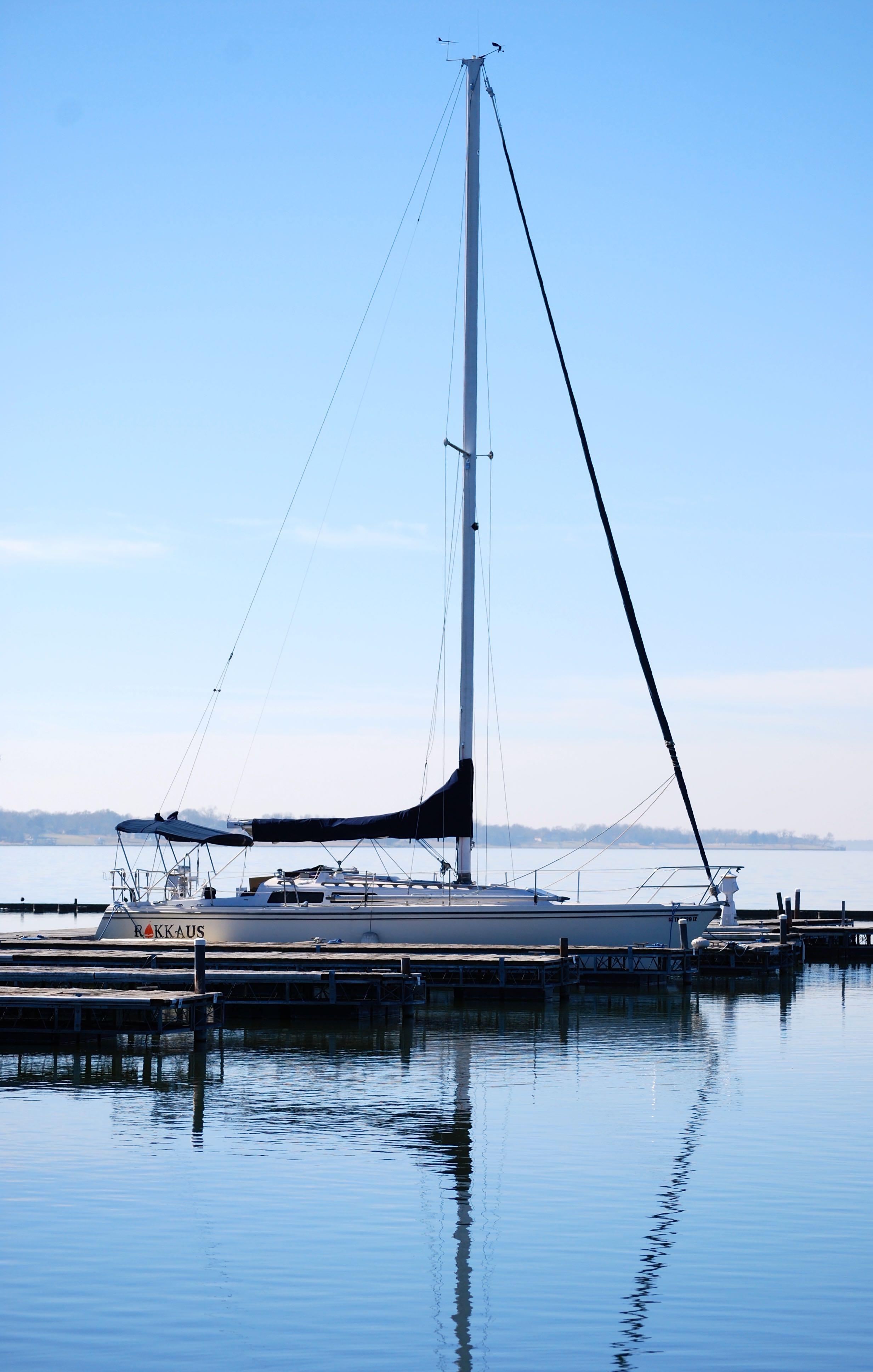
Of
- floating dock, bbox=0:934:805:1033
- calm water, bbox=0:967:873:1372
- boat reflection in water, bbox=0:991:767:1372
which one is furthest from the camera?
floating dock, bbox=0:934:805:1033

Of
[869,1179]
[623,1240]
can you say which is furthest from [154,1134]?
[869,1179]

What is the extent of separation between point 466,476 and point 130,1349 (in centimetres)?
2715

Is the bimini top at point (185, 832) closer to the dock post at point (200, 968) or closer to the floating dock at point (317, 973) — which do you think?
the floating dock at point (317, 973)

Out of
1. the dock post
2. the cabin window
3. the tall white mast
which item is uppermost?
the tall white mast

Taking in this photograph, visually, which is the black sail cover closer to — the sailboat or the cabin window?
the sailboat

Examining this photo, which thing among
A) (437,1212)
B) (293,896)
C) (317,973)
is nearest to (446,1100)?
(437,1212)

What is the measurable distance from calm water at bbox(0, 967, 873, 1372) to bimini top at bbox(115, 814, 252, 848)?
34.3 ft

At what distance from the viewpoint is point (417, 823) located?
114 ft

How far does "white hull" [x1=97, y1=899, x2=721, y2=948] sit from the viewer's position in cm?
3619

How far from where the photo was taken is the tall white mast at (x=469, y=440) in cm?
3569

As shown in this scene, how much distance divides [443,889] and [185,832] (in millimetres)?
6695

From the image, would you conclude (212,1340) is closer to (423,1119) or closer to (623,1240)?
(623,1240)

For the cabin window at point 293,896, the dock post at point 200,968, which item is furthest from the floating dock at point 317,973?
the cabin window at point 293,896

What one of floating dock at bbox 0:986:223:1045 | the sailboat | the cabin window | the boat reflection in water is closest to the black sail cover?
the sailboat
